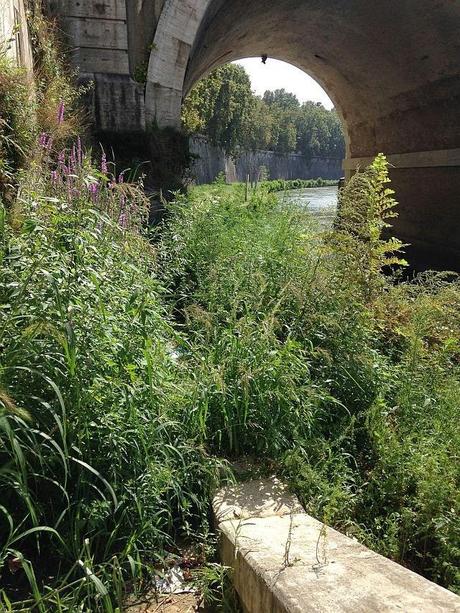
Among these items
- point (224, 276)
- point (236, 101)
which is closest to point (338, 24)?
point (224, 276)

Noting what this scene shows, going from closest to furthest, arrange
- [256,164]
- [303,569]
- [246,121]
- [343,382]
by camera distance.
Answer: [303,569]
[343,382]
[246,121]
[256,164]

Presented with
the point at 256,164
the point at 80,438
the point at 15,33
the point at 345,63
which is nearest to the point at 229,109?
the point at 256,164

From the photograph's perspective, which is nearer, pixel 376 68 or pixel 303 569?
pixel 303 569

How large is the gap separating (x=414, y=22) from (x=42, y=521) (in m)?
10.7

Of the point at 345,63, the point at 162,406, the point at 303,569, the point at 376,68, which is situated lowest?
the point at 303,569

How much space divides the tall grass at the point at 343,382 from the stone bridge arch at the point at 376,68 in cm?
355

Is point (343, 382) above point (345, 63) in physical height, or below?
below

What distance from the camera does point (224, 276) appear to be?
394 cm

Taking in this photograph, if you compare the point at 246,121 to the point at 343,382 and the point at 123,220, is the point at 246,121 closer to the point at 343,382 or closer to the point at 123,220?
the point at 123,220

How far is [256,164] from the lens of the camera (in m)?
57.3

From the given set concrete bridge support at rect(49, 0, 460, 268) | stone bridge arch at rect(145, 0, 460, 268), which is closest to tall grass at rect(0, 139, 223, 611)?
concrete bridge support at rect(49, 0, 460, 268)

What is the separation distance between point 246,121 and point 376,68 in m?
34.5

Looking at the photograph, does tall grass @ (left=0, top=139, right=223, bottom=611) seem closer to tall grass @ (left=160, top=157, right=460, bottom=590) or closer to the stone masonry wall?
tall grass @ (left=160, top=157, right=460, bottom=590)

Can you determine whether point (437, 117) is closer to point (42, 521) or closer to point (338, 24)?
point (338, 24)
